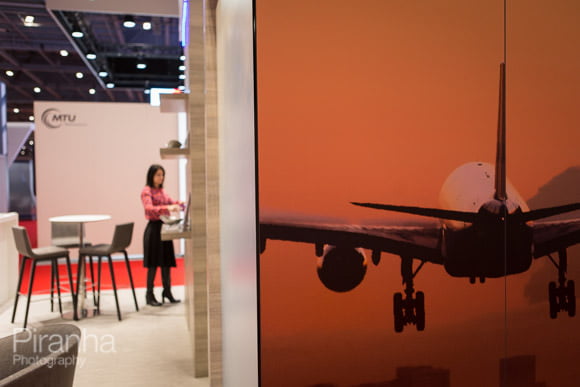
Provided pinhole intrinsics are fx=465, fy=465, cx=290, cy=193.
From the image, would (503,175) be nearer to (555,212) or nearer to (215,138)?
(555,212)

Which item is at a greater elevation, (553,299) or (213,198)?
(213,198)

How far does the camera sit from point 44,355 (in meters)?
1.91

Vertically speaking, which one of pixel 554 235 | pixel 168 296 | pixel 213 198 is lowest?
pixel 168 296

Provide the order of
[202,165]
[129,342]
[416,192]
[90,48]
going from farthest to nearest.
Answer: [90,48] < [129,342] < [202,165] < [416,192]

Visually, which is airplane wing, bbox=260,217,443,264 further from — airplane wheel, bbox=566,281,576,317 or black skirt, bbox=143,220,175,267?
black skirt, bbox=143,220,175,267

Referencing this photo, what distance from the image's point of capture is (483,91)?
177 centimetres

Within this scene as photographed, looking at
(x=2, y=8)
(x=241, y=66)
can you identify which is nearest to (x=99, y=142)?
(x=2, y=8)

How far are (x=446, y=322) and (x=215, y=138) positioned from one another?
1.63 meters

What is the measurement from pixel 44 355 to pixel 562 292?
2.17m

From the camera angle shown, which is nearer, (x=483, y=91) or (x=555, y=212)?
(x=483, y=91)

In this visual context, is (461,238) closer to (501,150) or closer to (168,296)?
(501,150)

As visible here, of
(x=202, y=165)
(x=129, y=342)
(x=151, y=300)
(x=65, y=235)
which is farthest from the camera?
(x=65, y=235)

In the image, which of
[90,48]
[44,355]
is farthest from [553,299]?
[90,48]

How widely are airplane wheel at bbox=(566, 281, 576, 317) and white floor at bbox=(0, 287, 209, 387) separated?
2325mm
